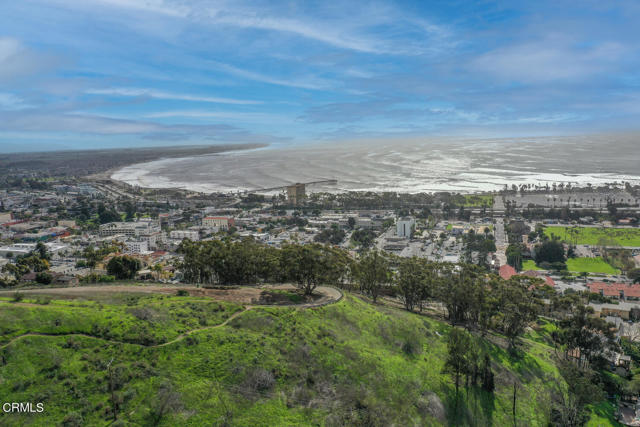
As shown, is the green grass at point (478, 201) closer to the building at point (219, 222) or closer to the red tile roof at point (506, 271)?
the red tile roof at point (506, 271)

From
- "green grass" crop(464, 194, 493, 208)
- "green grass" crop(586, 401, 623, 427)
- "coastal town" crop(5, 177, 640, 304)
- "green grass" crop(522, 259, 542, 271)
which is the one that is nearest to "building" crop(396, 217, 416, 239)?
"coastal town" crop(5, 177, 640, 304)

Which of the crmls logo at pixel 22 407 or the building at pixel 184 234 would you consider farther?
the building at pixel 184 234

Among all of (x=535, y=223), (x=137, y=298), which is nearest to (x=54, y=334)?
(x=137, y=298)

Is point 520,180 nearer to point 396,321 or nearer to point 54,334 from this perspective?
point 396,321

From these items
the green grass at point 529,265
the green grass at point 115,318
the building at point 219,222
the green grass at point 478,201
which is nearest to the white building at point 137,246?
the building at point 219,222

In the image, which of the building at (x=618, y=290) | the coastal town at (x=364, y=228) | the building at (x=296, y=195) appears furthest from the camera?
the building at (x=296, y=195)

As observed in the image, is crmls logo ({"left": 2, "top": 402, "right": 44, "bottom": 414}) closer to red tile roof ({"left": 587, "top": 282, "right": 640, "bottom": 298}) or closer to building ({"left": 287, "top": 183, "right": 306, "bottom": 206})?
Answer: red tile roof ({"left": 587, "top": 282, "right": 640, "bottom": 298})
